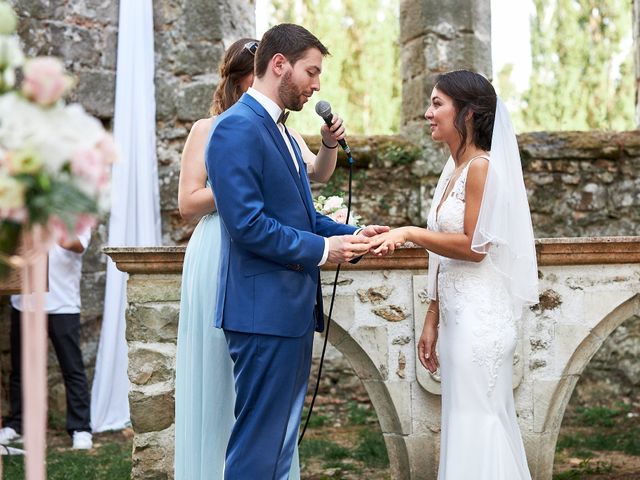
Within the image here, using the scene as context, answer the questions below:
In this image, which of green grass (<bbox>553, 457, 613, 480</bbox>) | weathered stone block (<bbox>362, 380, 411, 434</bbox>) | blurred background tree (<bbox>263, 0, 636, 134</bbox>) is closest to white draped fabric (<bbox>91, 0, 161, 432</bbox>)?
weathered stone block (<bbox>362, 380, 411, 434</bbox>)

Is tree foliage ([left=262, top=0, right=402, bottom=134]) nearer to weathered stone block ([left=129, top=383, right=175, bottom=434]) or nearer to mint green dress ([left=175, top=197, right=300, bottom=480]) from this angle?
weathered stone block ([left=129, top=383, right=175, bottom=434])

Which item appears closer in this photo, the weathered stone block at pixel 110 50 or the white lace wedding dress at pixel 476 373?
the white lace wedding dress at pixel 476 373

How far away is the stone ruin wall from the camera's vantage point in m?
6.99

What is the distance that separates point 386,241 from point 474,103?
0.67m

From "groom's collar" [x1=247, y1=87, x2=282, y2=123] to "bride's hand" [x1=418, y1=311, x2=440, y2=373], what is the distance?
116 centimetres

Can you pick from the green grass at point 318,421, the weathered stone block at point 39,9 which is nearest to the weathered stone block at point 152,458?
the green grass at point 318,421

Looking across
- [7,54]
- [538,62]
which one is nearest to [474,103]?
[7,54]

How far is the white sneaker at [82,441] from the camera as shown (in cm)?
595

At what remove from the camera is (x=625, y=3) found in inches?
583

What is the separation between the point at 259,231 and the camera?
112 inches

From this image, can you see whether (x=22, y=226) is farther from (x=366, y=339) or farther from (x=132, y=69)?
(x=132, y=69)

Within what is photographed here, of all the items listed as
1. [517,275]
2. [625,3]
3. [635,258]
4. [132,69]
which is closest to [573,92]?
[625,3]

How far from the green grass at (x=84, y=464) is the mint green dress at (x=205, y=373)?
1839 mm

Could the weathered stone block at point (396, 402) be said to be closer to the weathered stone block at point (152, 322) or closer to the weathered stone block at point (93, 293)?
the weathered stone block at point (152, 322)
